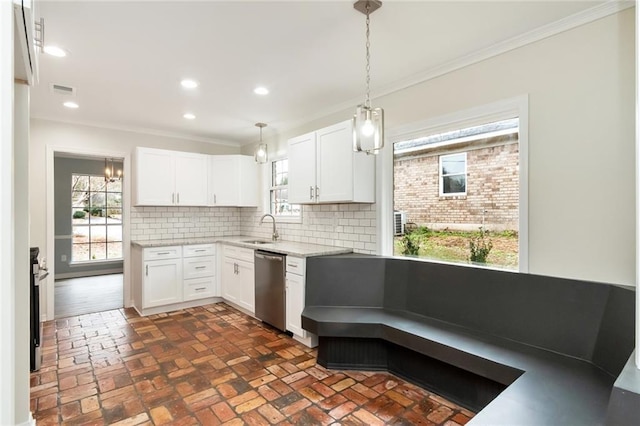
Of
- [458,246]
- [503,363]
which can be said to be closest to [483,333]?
[503,363]

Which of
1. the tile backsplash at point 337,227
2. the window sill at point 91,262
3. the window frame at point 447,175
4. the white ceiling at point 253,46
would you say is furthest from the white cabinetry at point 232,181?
the window sill at point 91,262

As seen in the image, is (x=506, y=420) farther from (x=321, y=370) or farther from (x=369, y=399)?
(x=321, y=370)

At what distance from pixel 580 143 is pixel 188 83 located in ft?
10.3

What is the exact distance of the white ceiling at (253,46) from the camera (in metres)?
2.08

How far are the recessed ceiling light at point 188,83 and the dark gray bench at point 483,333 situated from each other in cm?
201

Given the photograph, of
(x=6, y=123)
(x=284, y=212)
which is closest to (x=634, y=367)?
(x=6, y=123)

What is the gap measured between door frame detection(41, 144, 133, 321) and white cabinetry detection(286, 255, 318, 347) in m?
2.67

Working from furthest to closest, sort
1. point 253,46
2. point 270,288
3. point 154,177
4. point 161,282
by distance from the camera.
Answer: point 154,177 < point 161,282 < point 270,288 < point 253,46

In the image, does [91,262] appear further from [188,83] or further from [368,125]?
[368,125]

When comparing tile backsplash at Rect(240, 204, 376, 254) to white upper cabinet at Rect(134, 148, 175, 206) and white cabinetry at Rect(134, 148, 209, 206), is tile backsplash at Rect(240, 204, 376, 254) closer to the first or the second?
white cabinetry at Rect(134, 148, 209, 206)

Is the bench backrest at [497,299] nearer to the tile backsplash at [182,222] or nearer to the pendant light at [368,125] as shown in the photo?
the pendant light at [368,125]

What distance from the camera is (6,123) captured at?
0.73 meters

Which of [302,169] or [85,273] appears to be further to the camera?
[85,273]

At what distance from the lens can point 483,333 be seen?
244cm
